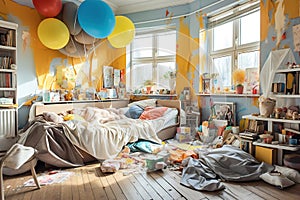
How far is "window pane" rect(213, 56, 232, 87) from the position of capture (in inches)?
138

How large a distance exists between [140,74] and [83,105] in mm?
1334

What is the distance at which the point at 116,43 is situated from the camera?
3414 millimetres

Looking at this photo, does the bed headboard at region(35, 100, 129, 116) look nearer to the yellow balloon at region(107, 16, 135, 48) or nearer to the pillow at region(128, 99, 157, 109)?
the pillow at region(128, 99, 157, 109)

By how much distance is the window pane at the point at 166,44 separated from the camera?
4.12m

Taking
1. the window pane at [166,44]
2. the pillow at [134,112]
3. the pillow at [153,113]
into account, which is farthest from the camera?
the window pane at [166,44]

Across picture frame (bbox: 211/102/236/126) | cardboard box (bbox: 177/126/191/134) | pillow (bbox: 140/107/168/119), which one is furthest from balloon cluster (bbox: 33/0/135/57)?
picture frame (bbox: 211/102/236/126)

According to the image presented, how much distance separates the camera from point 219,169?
210 cm

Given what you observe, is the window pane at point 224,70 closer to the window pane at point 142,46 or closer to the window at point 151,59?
the window at point 151,59

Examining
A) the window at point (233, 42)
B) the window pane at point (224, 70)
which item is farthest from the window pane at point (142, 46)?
the window pane at point (224, 70)

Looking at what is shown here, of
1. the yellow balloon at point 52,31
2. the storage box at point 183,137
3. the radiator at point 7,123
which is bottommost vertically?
the storage box at point 183,137

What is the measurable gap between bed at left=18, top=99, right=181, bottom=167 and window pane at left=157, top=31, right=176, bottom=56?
1433mm

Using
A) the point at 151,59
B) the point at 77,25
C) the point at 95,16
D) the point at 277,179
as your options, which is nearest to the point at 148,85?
the point at 151,59

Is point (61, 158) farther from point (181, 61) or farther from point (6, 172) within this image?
point (181, 61)

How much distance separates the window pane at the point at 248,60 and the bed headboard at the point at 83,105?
3.93 feet
